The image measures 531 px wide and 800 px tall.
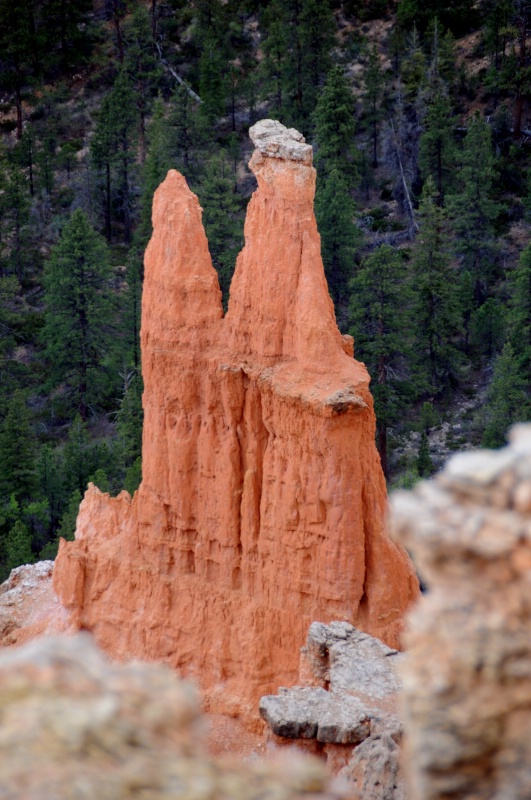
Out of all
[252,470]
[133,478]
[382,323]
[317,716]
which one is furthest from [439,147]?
[317,716]

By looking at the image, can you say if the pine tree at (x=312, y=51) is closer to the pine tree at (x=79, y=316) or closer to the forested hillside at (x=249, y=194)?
the forested hillside at (x=249, y=194)

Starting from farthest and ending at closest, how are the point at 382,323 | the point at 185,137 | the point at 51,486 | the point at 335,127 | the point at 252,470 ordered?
the point at 185,137
the point at 335,127
the point at 382,323
the point at 51,486
the point at 252,470

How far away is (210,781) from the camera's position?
6.97m

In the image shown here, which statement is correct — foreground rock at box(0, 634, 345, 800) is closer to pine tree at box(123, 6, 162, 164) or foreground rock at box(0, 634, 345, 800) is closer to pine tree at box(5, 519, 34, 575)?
pine tree at box(5, 519, 34, 575)

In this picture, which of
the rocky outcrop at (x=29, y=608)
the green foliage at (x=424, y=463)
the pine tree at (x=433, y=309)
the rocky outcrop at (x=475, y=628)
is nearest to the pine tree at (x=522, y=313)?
the pine tree at (x=433, y=309)

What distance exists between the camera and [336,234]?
49906 millimetres

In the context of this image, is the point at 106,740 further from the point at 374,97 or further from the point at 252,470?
the point at 374,97

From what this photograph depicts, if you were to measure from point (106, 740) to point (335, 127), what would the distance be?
170 feet

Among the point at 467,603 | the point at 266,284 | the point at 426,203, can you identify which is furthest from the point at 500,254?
the point at 467,603

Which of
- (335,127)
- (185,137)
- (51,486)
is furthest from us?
(185,137)

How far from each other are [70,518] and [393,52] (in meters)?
37.5

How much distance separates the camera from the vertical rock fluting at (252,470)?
23.3m

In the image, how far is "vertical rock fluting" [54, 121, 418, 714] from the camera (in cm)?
2328

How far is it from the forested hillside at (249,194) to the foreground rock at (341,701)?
16658mm
